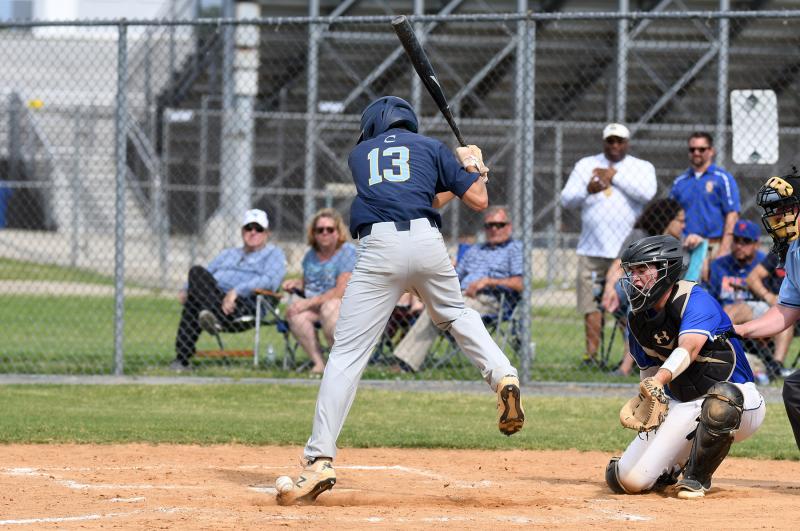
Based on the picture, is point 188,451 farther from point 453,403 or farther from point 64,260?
point 64,260

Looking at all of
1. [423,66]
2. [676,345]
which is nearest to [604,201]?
[423,66]

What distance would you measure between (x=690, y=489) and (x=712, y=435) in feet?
1.00

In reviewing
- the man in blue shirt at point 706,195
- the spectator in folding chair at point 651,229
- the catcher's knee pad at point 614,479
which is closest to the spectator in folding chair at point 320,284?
the spectator in folding chair at point 651,229

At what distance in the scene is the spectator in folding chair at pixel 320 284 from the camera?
35.3 feet

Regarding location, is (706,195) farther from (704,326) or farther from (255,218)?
(704,326)

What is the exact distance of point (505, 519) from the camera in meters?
5.57

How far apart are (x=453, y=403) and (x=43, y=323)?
24.9 ft

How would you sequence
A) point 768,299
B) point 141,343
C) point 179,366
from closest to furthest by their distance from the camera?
point 768,299 < point 179,366 < point 141,343

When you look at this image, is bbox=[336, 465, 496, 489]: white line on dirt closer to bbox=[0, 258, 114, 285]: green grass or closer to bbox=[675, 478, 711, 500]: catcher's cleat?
bbox=[675, 478, 711, 500]: catcher's cleat

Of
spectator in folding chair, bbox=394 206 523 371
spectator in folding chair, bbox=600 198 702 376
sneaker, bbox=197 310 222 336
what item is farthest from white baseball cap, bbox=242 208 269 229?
spectator in folding chair, bbox=600 198 702 376

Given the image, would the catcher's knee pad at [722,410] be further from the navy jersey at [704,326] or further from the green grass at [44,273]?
the green grass at [44,273]

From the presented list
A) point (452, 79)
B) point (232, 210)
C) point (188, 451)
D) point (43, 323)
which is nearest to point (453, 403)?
point (188, 451)

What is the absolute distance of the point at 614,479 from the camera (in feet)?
21.0

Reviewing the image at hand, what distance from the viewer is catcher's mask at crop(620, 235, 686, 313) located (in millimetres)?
6145
